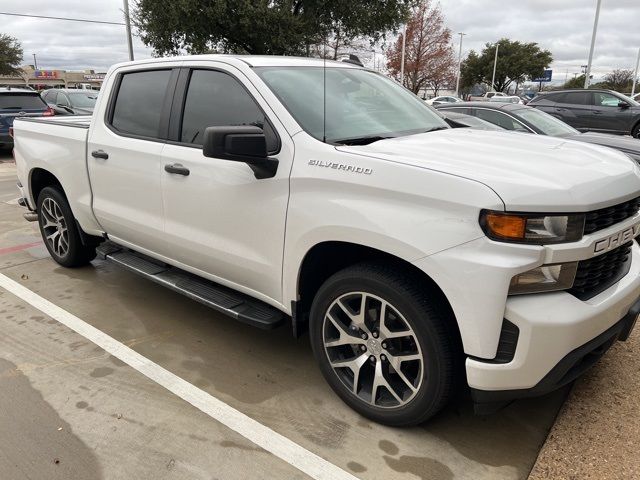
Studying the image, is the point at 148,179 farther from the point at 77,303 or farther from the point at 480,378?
the point at 480,378

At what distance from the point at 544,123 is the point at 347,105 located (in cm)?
542

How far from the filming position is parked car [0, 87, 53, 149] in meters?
13.1

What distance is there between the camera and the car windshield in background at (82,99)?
14898mm

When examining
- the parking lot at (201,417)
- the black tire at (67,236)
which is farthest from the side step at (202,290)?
the black tire at (67,236)

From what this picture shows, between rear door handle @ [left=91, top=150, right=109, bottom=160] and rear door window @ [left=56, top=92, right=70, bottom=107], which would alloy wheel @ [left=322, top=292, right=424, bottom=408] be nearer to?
rear door handle @ [left=91, top=150, right=109, bottom=160]

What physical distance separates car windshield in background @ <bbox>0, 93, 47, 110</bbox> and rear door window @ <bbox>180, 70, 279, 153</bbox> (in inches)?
478

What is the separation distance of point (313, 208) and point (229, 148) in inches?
20.3

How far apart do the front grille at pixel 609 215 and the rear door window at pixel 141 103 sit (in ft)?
9.00

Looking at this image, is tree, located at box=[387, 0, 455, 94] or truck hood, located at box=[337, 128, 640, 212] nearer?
truck hood, located at box=[337, 128, 640, 212]

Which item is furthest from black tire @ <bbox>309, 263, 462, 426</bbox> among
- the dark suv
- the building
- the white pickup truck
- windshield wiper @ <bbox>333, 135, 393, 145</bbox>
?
the building

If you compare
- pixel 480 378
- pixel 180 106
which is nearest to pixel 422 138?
pixel 480 378

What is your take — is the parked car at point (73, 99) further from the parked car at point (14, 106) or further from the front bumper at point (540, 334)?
the front bumper at point (540, 334)

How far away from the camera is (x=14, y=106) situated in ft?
43.8

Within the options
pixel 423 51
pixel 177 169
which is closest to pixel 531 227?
pixel 177 169
